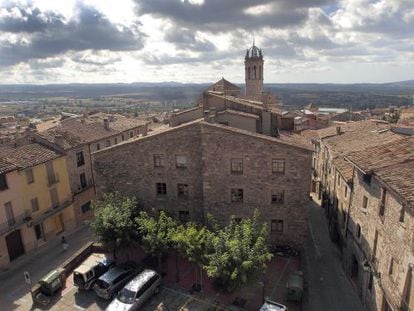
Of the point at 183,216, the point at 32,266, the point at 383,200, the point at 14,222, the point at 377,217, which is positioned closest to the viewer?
the point at 383,200

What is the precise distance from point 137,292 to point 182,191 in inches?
431

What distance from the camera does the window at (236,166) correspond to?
30.5 m

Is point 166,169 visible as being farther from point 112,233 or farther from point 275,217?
point 275,217

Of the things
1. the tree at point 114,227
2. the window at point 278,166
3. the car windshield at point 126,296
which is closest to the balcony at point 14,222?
the tree at point 114,227

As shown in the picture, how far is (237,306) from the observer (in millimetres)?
25422

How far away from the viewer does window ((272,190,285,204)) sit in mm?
30542

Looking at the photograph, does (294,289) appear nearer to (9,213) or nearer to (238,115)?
(238,115)

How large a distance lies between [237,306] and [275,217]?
29.9 feet

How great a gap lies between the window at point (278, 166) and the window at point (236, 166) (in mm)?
2934

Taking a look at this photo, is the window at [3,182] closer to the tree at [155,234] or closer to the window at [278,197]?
→ the tree at [155,234]

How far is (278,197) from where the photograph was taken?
30688 millimetres

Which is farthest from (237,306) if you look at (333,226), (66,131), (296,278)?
(66,131)

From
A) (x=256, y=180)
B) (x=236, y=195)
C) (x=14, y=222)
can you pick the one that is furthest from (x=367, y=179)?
(x=14, y=222)

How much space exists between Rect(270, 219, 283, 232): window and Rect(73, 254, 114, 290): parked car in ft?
49.2
